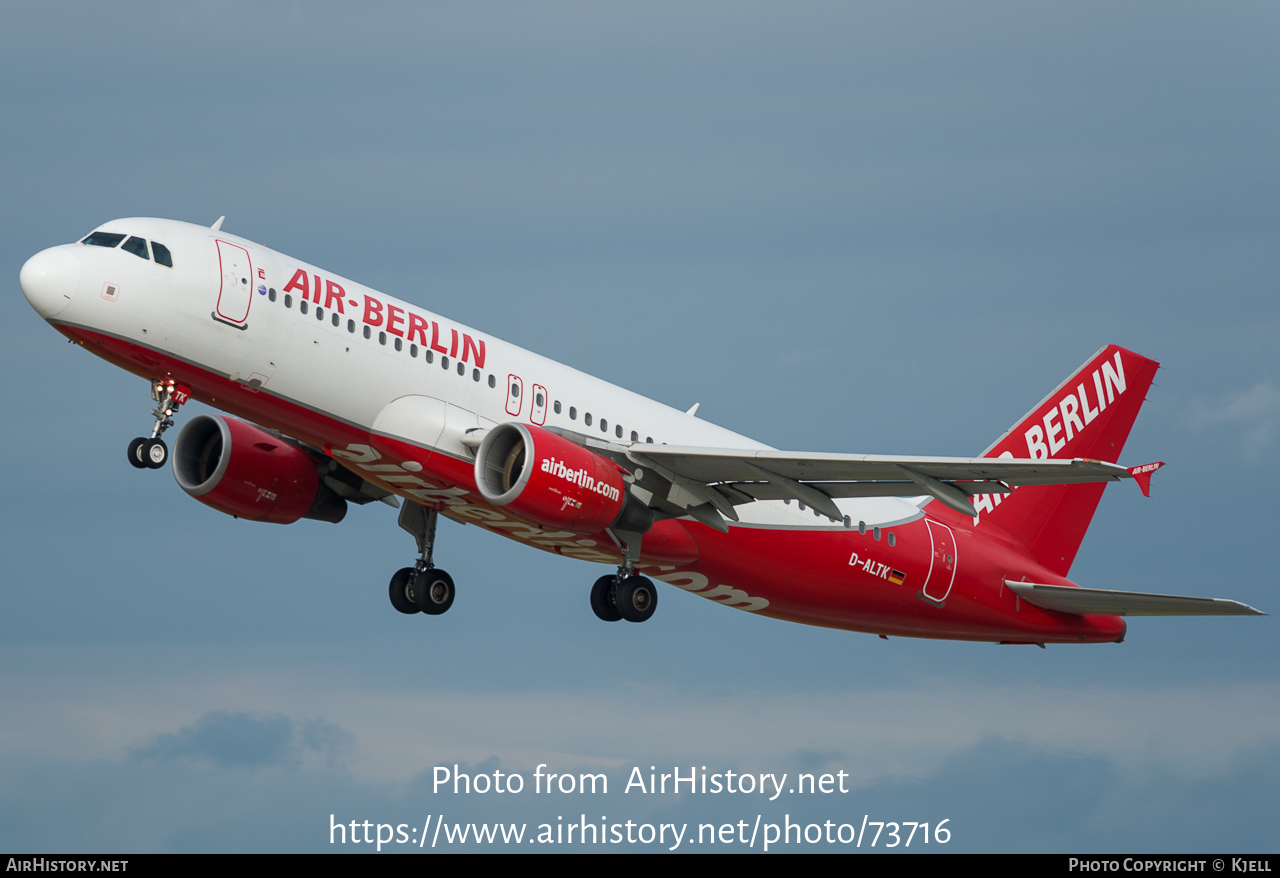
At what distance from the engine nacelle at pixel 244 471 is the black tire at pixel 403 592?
8.45 ft

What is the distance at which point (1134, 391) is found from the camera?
42.9m

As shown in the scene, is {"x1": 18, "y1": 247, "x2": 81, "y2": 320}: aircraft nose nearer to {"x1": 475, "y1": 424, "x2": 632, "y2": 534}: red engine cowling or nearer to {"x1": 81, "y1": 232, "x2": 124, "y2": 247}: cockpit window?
{"x1": 81, "y1": 232, "x2": 124, "y2": 247}: cockpit window

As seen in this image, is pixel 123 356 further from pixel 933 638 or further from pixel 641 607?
pixel 933 638

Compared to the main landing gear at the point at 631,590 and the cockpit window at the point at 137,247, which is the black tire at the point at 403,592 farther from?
the cockpit window at the point at 137,247

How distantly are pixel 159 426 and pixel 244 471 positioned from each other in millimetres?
6047

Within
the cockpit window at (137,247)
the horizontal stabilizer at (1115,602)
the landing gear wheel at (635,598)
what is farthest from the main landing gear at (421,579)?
the horizontal stabilizer at (1115,602)

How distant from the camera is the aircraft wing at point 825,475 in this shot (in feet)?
Result: 96.0

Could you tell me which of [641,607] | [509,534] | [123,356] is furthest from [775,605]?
[123,356]

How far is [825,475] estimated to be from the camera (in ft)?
104

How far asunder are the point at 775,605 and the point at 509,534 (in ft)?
22.7

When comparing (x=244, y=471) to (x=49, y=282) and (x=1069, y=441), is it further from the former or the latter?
(x=1069, y=441)

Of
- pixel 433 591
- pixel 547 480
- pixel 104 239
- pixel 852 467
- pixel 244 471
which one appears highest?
pixel 104 239

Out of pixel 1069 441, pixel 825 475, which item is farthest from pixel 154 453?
pixel 1069 441

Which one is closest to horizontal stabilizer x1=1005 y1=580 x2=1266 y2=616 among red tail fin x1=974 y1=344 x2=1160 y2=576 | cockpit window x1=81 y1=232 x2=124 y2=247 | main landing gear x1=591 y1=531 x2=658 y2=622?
red tail fin x1=974 y1=344 x2=1160 y2=576
